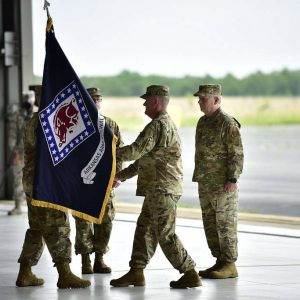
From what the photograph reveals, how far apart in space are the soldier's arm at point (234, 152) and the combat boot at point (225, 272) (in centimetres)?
73

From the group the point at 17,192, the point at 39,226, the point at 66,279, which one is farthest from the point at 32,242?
the point at 17,192

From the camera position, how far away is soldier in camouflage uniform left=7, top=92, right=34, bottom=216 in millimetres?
16016

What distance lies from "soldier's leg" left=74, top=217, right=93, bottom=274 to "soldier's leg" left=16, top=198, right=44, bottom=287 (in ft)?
2.69

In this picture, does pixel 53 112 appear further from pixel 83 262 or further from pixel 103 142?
pixel 83 262

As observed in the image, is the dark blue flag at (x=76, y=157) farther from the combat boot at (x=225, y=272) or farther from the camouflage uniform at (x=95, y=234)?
the combat boot at (x=225, y=272)

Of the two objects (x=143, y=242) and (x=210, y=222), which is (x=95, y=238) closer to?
(x=210, y=222)

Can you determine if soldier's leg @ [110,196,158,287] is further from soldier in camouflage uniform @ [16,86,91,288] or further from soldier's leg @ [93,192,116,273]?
soldier's leg @ [93,192,116,273]

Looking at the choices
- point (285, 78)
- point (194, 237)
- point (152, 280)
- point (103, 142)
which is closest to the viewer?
point (103, 142)

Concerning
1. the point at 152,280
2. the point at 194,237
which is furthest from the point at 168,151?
the point at 194,237

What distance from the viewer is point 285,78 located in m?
18.5

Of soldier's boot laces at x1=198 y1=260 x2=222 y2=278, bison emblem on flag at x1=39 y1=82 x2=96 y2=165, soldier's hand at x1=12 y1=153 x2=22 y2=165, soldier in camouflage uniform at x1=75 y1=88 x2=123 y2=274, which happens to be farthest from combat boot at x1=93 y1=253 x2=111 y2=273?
soldier's hand at x1=12 y1=153 x2=22 y2=165

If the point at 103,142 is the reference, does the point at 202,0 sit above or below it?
above

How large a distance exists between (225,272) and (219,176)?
787 millimetres

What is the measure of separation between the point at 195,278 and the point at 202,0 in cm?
1051
